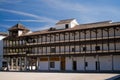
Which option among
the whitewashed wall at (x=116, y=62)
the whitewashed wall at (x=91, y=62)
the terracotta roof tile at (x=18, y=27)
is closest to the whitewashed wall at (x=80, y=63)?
the whitewashed wall at (x=91, y=62)

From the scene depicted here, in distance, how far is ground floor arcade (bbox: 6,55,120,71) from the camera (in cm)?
5100

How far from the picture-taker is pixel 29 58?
214ft

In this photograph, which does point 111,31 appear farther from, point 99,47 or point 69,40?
point 69,40

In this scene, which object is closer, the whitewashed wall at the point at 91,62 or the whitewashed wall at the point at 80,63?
the whitewashed wall at the point at 91,62

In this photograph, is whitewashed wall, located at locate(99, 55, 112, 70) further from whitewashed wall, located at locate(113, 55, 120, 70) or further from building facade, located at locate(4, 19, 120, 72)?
whitewashed wall, located at locate(113, 55, 120, 70)

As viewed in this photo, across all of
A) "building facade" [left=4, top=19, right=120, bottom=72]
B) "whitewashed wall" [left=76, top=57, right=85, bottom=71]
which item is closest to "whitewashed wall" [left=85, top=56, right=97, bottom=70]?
"building facade" [left=4, top=19, right=120, bottom=72]

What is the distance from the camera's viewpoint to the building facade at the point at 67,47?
50688 mm

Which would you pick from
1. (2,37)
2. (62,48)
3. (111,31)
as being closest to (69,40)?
(62,48)

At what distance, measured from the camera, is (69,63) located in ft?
189

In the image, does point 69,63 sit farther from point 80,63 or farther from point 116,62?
point 116,62

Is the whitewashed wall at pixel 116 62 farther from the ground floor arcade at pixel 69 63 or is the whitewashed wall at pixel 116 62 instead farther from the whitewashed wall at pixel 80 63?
the whitewashed wall at pixel 80 63

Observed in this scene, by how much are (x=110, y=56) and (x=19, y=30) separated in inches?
1140

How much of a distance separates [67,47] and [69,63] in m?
3.85

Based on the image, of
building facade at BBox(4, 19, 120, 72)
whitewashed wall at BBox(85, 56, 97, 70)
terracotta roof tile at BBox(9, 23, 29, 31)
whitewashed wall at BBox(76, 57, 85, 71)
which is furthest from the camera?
terracotta roof tile at BBox(9, 23, 29, 31)
